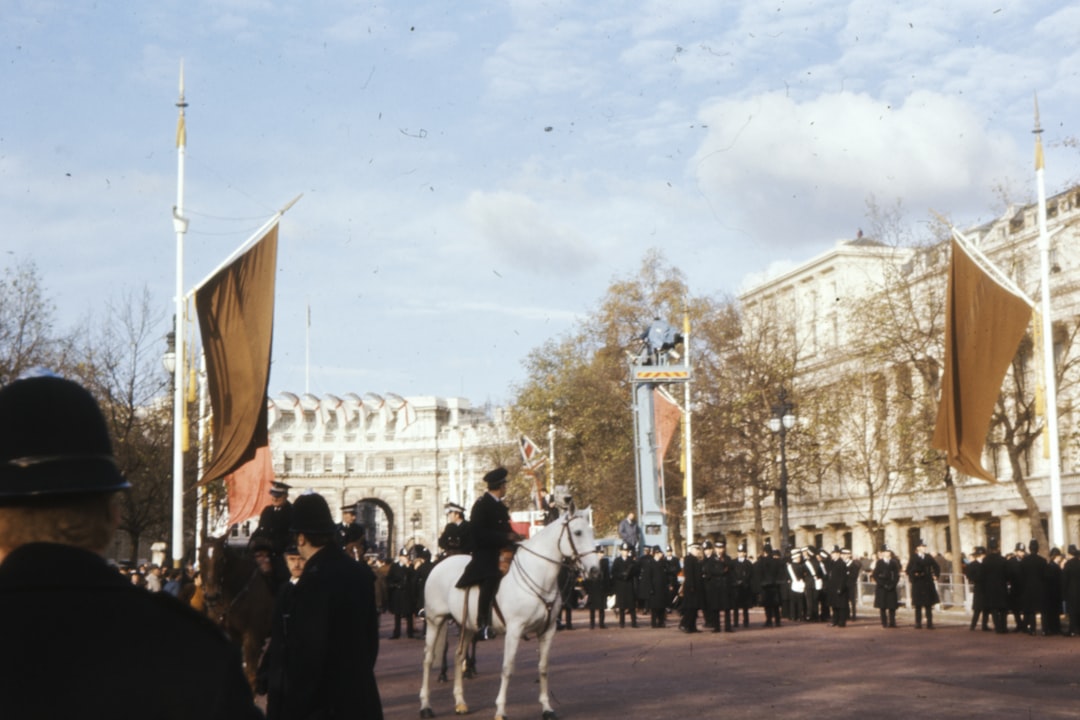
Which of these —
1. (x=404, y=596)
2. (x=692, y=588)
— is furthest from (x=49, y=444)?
(x=404, y=596)

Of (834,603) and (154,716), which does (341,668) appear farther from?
(834,603)

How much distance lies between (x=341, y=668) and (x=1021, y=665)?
16644 mm

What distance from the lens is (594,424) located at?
66.1 m

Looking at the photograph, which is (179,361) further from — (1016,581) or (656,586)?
(1016,581)

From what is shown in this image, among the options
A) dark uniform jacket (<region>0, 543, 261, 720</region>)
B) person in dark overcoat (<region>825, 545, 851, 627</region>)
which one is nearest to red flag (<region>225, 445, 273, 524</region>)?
person in dark overcoat (<region>825, 545, 851, 627</region>)

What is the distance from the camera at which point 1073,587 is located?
1068 inches

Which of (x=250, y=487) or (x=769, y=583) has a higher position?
(x=250, y=487)

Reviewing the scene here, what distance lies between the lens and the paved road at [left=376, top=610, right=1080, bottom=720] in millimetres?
15195

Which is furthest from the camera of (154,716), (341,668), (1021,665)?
(1021,665)

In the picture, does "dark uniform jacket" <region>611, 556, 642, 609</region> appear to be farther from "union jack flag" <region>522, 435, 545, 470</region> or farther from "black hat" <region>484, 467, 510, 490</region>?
"black hat" <region>484, 467, 510, 490</region>

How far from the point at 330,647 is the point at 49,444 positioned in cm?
407

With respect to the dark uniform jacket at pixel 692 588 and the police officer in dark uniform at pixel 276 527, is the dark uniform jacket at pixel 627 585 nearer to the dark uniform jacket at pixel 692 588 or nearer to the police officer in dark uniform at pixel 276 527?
the dark uniform jacket at pixel 692 588

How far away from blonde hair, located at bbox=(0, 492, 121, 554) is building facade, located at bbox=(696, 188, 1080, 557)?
4133cm

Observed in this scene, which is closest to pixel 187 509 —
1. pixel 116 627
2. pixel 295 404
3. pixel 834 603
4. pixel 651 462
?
pixel 651 462
